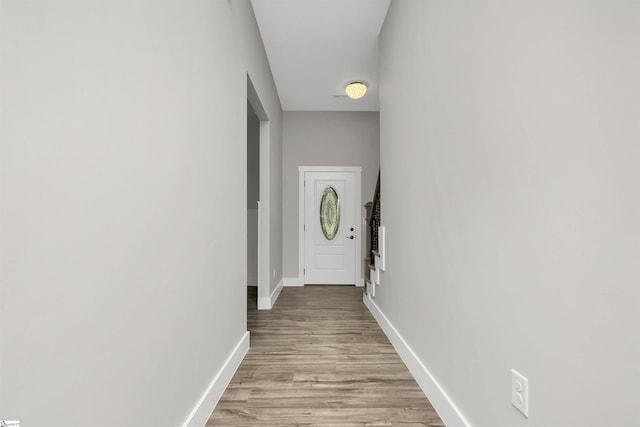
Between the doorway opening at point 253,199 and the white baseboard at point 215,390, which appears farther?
the doorway opening at point 253,199

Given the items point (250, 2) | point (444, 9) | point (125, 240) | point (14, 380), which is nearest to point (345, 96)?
point (250, 2)

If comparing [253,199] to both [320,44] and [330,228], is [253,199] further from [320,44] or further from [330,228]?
[320,44]

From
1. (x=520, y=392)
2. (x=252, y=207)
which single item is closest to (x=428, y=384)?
(x=520, y=392)

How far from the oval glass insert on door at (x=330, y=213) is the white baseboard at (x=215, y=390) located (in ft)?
11.0

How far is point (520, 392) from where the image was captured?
116 cm

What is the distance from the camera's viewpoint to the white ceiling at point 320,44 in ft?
10.1

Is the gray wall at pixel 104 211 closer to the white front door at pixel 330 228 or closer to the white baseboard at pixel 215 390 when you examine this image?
the white baseboard at pixel 215 390

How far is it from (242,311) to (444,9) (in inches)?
90.2

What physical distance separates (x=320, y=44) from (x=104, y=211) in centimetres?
327

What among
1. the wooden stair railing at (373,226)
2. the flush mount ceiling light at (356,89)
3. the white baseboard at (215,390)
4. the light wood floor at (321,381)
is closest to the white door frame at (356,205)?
the wooden stair railing at (373,226)

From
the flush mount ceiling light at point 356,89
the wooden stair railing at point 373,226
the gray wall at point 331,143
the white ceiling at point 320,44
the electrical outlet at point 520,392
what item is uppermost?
the white ceiling at point 320,44

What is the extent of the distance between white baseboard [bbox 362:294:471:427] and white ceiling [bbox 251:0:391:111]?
8.84 ft

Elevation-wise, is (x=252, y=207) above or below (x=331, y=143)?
below

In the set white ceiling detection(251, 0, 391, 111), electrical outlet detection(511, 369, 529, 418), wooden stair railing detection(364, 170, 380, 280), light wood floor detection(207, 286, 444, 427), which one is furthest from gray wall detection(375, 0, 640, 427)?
wooden stair railing detection(364, 170, 380, 280)
